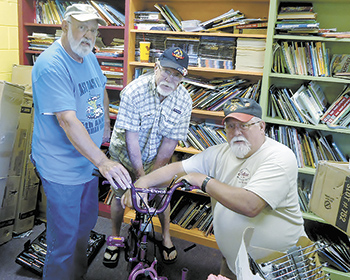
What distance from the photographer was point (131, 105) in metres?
2.15

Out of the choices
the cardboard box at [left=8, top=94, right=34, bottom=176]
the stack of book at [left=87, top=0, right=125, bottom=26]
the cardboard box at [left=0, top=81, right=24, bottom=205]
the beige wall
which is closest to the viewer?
the cardboard box at [left=0, top=81, right=24, bottom=205]

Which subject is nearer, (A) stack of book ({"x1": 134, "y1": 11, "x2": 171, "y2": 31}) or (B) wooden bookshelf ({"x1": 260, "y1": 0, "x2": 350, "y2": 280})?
(B) wooden bookshelf ({"x1": 260, "y1": 0, "x2": 350, "y2": 280})

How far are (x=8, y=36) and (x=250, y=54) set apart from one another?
7.64ft

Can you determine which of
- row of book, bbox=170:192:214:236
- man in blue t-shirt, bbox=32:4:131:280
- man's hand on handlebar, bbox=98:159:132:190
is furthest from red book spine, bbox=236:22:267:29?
man's hand on handlebar, bbox=98:159:132:190

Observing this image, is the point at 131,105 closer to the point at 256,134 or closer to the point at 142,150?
the point at 142,150

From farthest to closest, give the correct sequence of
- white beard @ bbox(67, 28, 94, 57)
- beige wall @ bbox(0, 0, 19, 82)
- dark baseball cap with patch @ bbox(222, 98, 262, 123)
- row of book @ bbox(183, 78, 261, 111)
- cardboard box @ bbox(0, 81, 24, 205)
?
beige wall @ bbox(0, 0, 19, 82), row of book @ bbox(183, 78, 261, 111), cardboard box @ bbox(0, 81, 24, 205), white beard @ bbox(67, 28, 94, 57), dark baseball cap with patch @ bbox(222, 98, 262, 123)

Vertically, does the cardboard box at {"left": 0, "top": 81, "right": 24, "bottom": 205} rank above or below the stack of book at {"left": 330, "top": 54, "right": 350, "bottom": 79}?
below

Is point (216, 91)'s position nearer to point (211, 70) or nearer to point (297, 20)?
point (211, 70)

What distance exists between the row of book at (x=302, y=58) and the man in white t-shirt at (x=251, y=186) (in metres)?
0.97

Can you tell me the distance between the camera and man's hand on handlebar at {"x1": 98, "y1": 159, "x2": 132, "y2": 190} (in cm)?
152

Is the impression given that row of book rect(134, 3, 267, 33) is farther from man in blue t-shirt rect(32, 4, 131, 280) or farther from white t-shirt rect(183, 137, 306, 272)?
white t-shirt rect(183, 137, 306, 272)

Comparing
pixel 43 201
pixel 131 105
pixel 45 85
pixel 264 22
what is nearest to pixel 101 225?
pixel 43 201

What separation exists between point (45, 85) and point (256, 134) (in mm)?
1092

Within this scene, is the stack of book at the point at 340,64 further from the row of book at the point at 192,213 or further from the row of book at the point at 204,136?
the row of book at the point at 192,213
